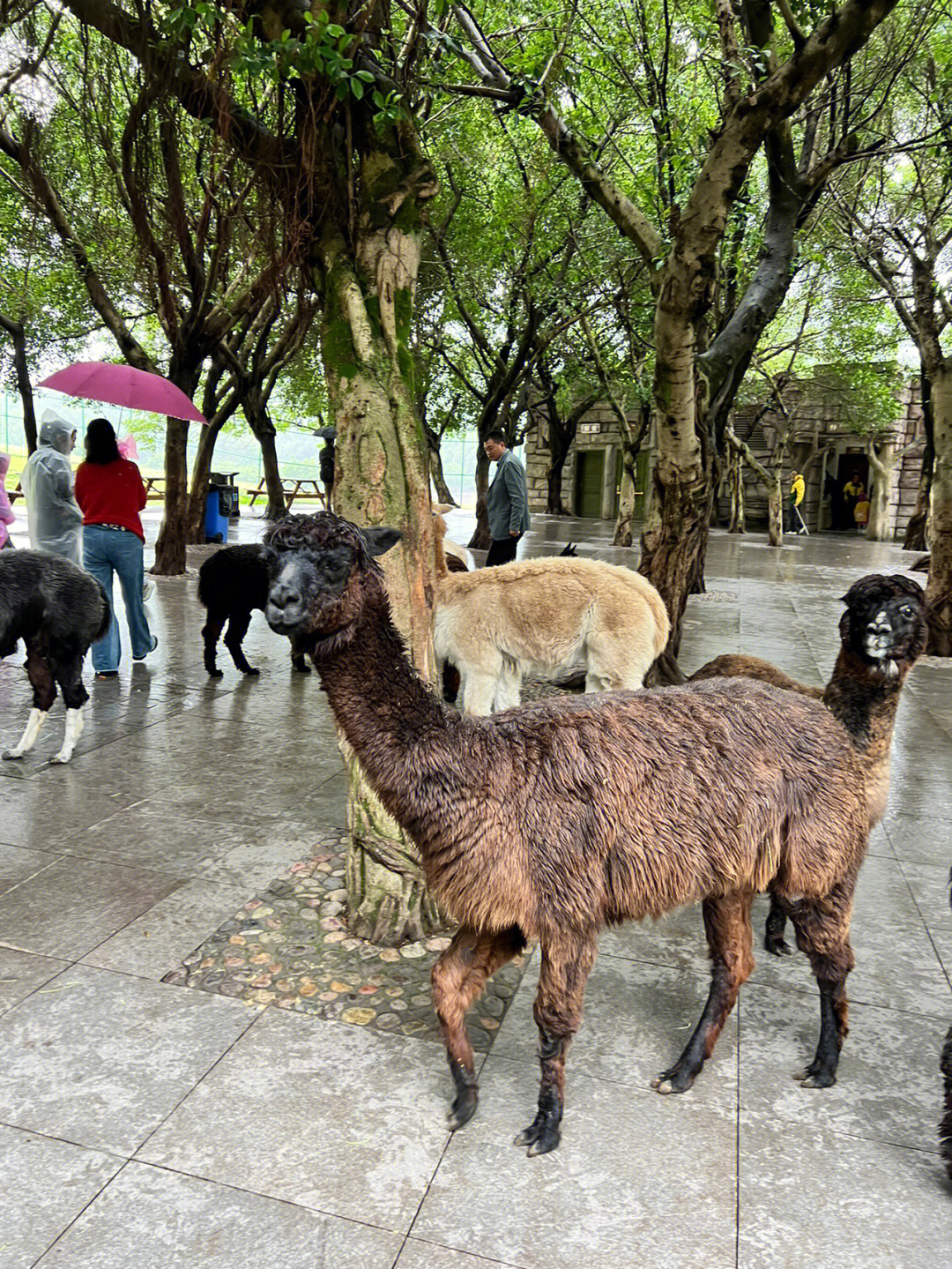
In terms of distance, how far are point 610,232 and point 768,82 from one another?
9.58 m

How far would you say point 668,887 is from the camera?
2682 mm

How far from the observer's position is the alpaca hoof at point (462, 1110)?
2.69m

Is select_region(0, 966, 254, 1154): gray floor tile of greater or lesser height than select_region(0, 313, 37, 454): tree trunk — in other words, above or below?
below

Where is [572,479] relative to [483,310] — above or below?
below

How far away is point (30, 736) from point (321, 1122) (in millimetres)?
4001

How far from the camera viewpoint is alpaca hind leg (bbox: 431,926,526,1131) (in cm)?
271

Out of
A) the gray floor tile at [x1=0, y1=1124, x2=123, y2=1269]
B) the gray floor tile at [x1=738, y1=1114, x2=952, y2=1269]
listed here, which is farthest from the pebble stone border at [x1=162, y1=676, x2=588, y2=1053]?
the gray floor tile at [x1=738, y1=1114, x2=952, y2=1269]

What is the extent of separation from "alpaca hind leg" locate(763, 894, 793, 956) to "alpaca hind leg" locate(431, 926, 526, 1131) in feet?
4.81

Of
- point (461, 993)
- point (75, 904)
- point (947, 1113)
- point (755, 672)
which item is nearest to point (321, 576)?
point (461, 993)

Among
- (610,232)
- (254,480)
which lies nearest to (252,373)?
(610,232)

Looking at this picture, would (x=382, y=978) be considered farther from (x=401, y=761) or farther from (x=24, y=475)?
(x=24, y=475)

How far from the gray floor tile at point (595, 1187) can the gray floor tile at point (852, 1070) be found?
0.25 meters

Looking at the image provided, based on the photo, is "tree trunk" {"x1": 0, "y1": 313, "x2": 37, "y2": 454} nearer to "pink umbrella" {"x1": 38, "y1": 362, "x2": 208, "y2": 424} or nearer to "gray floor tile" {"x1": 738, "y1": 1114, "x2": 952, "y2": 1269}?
"pink umbrella" {"x1": 38, "y1": 362, "x2": 208, "y2": 424}

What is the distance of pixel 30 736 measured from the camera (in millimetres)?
5840
